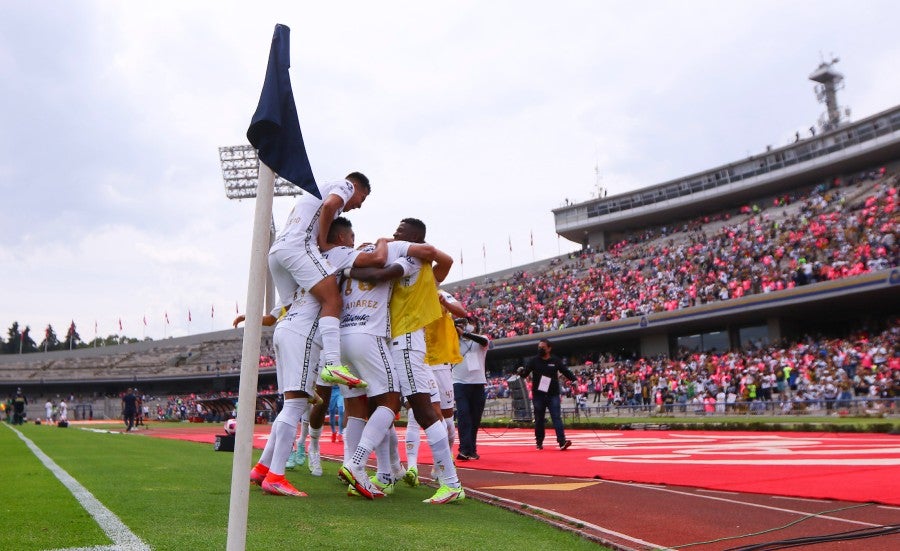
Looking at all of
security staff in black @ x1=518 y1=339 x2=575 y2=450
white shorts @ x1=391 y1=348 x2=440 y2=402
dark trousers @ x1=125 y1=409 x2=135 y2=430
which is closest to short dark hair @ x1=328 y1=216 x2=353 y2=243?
white shorts @ x1=391 y1=348 x2=440 y2=402

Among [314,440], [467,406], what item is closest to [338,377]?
[314,440]

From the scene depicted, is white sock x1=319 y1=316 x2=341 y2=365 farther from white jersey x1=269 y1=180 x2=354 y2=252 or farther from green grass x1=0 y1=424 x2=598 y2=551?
green grass x1=0 y1=424 x2=598 y2=551

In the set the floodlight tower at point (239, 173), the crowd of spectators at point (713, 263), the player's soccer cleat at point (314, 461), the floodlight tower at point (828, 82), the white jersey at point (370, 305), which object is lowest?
the player's soccer cleat at point (314, 461)

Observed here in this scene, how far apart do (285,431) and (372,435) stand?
667 mm

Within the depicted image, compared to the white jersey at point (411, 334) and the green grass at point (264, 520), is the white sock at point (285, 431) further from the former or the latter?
the white jersey at point (411, 334)

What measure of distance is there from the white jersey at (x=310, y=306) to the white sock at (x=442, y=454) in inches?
46.7

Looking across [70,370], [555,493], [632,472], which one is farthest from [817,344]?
[70,370]

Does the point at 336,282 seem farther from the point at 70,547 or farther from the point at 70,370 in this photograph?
the point at 70,370

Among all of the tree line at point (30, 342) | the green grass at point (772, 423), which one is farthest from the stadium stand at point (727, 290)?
the tree line at point (30, 342)

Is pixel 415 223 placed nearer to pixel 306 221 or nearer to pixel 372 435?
pixel 306 221

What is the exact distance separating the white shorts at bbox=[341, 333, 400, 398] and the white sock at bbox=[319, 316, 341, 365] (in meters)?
0.20

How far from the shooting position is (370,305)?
539cm

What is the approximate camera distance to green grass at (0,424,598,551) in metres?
3.40

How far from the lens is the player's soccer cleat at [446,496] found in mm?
5074
